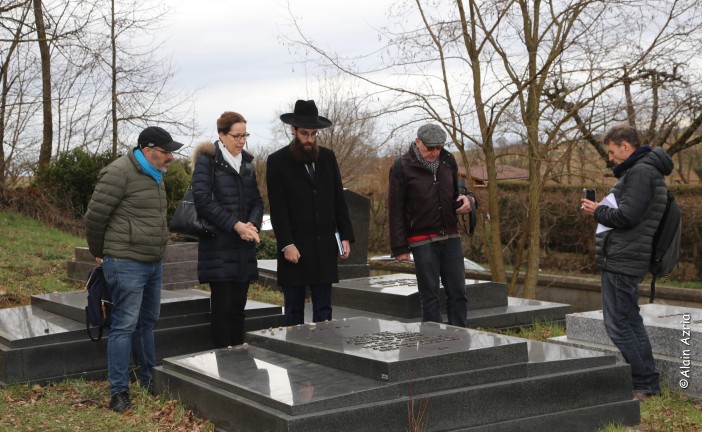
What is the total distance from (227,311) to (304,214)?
986mm

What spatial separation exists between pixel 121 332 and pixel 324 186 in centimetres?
207

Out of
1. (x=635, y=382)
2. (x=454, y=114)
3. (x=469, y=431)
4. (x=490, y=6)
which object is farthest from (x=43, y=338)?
(x=490, y=6)

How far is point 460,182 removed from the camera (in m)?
7.48

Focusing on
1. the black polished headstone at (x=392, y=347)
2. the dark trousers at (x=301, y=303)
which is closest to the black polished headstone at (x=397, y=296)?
the dark trousers at (x=301, y=303)

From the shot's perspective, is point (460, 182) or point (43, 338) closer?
point (43, 338)

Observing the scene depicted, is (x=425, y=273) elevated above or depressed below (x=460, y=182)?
below

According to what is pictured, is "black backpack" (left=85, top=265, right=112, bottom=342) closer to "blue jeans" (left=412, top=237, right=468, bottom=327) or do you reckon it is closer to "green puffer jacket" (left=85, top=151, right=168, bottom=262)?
"green puffer jacket" (left=85, top=151, right=168, bottom=262)

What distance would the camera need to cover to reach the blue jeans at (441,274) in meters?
7.22

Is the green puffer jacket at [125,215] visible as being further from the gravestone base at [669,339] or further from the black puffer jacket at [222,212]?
the gravestone base at [669,339]

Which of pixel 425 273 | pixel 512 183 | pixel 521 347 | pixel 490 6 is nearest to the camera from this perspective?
pixel 521 347

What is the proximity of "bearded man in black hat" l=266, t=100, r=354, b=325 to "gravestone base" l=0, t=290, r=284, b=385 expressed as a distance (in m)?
0.98

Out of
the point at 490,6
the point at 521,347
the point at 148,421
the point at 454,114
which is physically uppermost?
the point at 490,6

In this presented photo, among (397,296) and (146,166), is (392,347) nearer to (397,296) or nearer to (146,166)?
(146,166)

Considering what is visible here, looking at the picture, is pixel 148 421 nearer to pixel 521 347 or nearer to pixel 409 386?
pixel 409 386
